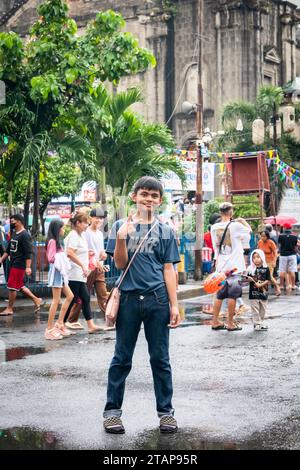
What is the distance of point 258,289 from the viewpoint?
13023 millimetres

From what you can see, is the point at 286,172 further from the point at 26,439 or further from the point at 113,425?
the point at 26,439

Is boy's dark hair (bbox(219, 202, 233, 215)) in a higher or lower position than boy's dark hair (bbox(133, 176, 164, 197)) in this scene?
lower

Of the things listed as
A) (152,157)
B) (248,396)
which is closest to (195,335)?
(248,396)

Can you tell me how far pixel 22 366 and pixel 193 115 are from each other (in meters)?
38.6

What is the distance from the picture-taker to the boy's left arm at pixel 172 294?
6.32 m

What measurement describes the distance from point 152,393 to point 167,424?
4.86ft

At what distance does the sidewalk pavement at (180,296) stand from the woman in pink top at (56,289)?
12.7 ft

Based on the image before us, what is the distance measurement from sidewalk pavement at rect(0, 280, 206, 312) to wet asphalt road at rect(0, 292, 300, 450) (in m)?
3.57

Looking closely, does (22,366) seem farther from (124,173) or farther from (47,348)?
(124,173)

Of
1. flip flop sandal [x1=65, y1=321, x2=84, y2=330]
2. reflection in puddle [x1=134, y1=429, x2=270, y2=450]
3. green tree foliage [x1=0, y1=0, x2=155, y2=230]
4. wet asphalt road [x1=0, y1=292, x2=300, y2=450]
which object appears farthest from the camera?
green tree foliage [x1=0, y1=0, x2=155, y2=230]

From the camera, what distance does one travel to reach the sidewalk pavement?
16062 mm

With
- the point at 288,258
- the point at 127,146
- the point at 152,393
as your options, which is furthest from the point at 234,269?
the point at 127,146

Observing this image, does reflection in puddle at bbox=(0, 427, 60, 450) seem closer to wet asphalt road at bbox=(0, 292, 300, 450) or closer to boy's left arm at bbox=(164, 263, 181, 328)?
wet asphalt road at bbox=(0, 292, 300, 450)

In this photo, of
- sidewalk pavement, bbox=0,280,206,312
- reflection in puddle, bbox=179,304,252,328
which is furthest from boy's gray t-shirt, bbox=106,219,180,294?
sidewalk pavement, bbox=0,280,206,312
